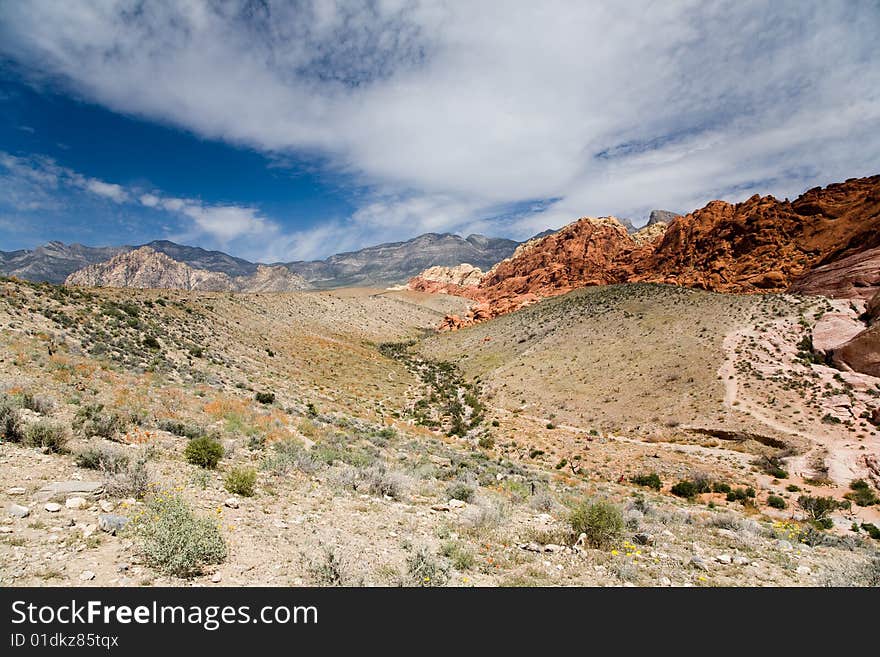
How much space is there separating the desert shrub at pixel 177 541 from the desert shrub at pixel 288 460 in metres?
3.68

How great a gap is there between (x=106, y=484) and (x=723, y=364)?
1387 inches

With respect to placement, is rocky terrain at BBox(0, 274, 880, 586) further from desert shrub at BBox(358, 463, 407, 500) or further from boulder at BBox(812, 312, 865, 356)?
boulder at BBox(812, 312, 865, 356)

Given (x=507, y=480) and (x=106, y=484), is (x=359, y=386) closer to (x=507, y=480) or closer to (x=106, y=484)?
(x=507, y=480)

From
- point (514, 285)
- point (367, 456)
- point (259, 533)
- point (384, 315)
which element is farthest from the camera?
point (514, 285)

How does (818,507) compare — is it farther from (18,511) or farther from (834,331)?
(834,331)

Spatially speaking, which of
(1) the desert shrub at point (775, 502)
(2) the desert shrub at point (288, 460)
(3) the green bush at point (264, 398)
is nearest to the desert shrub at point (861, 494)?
(1) the desert shrub at point (775, 502)

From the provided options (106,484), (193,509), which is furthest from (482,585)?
(106,484)

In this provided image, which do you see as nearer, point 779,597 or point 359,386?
point 779,597

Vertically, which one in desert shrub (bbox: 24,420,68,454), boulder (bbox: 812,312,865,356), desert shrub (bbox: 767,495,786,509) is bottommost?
desert shrub (bbox: 767,495,786,509)

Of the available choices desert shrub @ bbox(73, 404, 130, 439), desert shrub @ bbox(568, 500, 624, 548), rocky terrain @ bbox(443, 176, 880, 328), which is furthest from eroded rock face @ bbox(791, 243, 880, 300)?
desert shrub @ bbox(73, 404, 130, 439)

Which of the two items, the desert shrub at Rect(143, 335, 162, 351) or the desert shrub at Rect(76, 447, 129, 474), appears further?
the desert shrub at Rect(143, 335, 162, 351)

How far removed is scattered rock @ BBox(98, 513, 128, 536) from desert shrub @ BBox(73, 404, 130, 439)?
182 inches

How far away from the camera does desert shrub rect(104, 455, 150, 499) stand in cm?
626

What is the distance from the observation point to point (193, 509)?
6.33 meters
